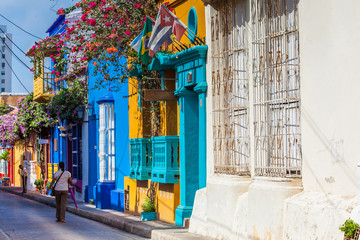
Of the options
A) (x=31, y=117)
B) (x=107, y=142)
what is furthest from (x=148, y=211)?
(x=31, y=117)

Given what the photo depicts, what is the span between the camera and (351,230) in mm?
7867

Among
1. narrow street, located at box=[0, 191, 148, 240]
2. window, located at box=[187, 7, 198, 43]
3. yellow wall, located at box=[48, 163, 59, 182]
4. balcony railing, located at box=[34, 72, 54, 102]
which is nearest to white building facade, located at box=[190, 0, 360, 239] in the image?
window, located at box=[187, 7, 198, 43]

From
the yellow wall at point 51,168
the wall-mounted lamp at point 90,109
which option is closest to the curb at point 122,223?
the wall-mounted lamp at point 90,109

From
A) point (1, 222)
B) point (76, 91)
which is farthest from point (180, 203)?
point (76, 91)

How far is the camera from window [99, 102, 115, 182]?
22312 millimetres

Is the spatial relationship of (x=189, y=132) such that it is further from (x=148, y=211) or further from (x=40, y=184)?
(x=40, y=184)

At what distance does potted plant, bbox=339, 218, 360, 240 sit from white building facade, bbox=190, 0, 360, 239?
0.92ft

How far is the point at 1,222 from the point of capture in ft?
57.1

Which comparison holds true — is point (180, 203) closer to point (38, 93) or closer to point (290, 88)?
point (290, 88)

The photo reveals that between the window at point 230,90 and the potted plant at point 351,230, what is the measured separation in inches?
162

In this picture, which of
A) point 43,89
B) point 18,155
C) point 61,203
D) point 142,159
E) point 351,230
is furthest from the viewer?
point 18,155

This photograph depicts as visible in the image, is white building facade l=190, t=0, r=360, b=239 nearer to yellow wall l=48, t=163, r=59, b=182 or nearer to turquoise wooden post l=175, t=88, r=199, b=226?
turquoise wooden post l=175, t=88, r=199, b=226

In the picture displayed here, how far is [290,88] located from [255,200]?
1.87m

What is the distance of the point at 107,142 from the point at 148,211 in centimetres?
588
